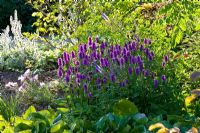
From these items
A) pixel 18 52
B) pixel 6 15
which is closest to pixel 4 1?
pixel 6 15

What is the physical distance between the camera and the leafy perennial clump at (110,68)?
408 centimetres

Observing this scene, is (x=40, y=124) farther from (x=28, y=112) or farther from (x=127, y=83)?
(x=127, y=83)

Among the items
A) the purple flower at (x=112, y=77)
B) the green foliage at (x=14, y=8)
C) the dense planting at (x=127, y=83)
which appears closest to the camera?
the dense planting at (x=127, y=83)

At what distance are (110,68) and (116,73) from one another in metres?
0.15

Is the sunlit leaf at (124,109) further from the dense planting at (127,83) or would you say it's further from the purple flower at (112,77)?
the purple flower at (112,77)

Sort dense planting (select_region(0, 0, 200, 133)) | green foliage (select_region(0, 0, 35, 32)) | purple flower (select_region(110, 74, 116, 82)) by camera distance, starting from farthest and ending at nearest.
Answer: green foliage (select_region(0, 0, 35, 32)) < purple flower (select_region(110, 74, 116, 82)) < dense planting (select_region(0, 0, 200, 133))

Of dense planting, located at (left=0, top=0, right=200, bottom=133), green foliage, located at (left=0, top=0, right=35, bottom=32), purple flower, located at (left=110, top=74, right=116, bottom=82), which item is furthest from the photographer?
green foliage, located at (left=0, top=0, right=35, bottom=32)

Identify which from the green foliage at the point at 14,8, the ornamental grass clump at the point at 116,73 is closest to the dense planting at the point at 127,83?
the ornamental grass clump at the point at 116,73

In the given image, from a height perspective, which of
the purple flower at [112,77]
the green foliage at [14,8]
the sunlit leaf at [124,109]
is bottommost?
the sunlit leaf at [124,109]

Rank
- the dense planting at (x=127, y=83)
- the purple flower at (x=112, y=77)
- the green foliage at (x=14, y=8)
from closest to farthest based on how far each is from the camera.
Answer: the dense planting at (x=127, y=83) < the purple flower at (x=112, y=77) < the green foliage at (x=14, y=8)

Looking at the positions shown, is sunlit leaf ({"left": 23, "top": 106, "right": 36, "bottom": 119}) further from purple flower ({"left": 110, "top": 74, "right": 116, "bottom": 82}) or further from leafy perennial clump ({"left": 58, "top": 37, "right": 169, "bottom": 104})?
purple flower ({"left": 110, "top": 74, "right": 116, "bottom": 82})

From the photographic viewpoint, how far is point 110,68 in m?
4.11

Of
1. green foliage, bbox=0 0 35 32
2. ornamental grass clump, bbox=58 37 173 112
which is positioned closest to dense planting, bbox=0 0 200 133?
ornamental grass clump, bbox=58 37 173 112

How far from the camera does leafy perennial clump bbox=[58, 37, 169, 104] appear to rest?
4.08 metres
